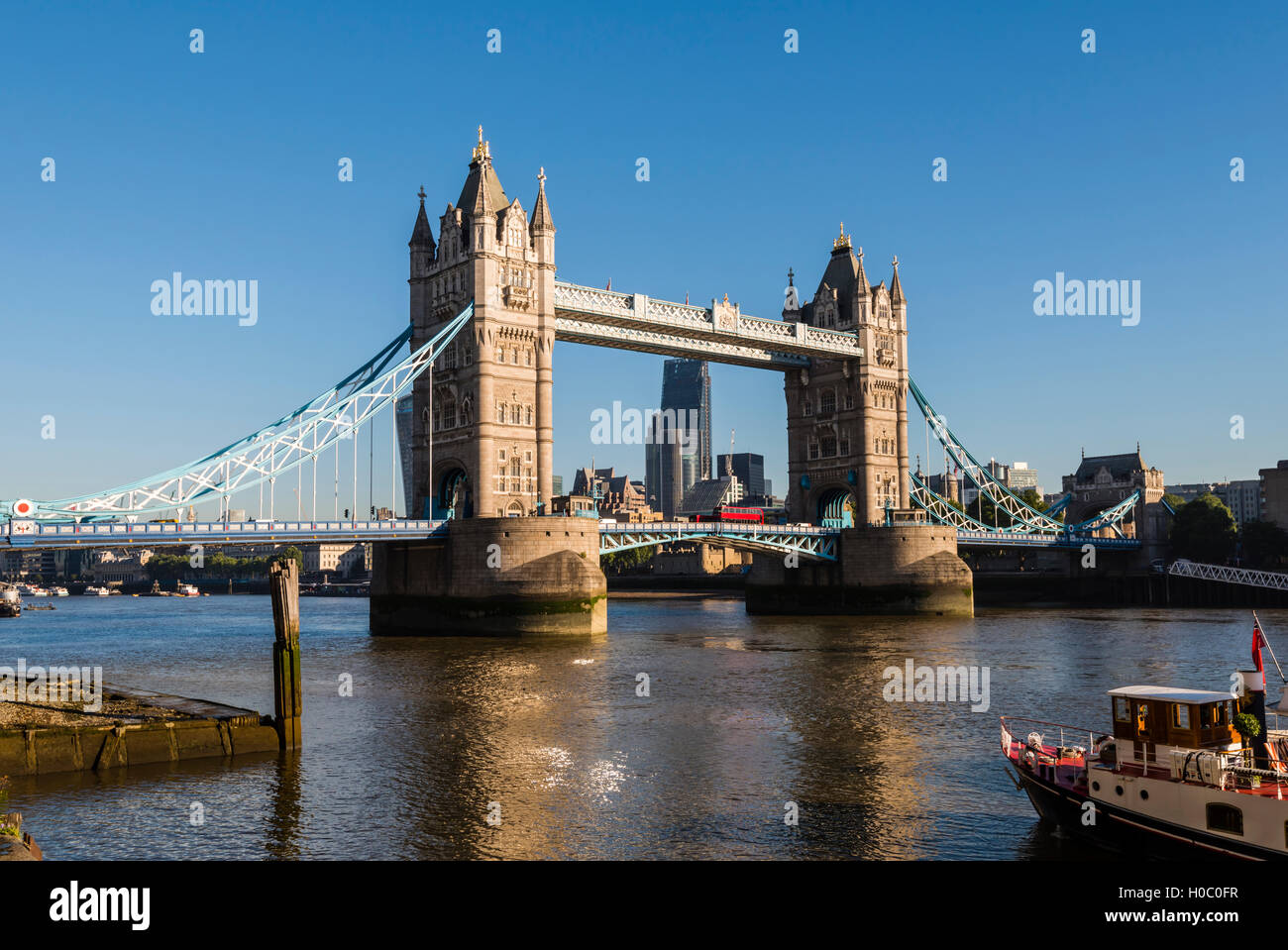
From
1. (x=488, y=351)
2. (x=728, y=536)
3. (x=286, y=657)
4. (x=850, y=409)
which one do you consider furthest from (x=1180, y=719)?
(x=850, y=409)

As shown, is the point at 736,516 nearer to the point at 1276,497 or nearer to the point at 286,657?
the point at 1276,497

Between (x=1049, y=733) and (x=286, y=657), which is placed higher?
(x=286, y=657)

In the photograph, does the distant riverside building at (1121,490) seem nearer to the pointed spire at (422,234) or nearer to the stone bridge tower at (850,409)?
the stone bridge tower at (850,409)

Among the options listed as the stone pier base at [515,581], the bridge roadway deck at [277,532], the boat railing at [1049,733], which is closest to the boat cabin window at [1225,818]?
the boat railing at [1049,733]

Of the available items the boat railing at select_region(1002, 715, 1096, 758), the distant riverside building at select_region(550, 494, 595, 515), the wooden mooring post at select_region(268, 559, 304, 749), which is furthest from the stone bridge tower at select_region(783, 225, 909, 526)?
the wooden mooring post at select_region(268, 559, 304, 749)

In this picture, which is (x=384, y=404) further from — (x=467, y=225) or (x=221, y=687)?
(x=221, y=687)
